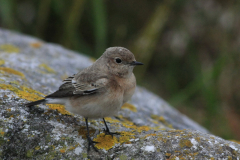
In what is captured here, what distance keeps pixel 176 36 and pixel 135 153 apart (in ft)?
21.7

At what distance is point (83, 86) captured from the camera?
12.9ft

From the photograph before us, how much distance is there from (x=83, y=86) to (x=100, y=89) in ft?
1.09

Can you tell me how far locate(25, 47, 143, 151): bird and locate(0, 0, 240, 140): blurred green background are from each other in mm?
3724

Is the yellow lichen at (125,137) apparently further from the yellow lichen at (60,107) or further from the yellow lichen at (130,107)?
the yellow lichen at (130,107)

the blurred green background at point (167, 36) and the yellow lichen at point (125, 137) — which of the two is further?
the blurred green background at point (167, 36)

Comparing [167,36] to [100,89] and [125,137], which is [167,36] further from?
[125,137]

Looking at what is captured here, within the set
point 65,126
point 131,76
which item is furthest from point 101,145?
point 131,76

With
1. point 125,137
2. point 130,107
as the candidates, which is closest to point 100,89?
point 125,137

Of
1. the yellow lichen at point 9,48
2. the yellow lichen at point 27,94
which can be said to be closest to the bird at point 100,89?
the yellow lichen at point 27,94

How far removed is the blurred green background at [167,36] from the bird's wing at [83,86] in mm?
4101

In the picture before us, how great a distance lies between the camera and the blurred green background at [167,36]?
8.07 m

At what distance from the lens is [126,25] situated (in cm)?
930

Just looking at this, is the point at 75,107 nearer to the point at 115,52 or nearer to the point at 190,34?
the point at 115,52

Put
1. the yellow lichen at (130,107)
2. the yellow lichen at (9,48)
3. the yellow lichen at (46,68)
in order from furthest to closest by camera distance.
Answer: the yellow lichen at (9,48)
the yellow lichen at (46,68)
the yellow lichen at (130,107)
